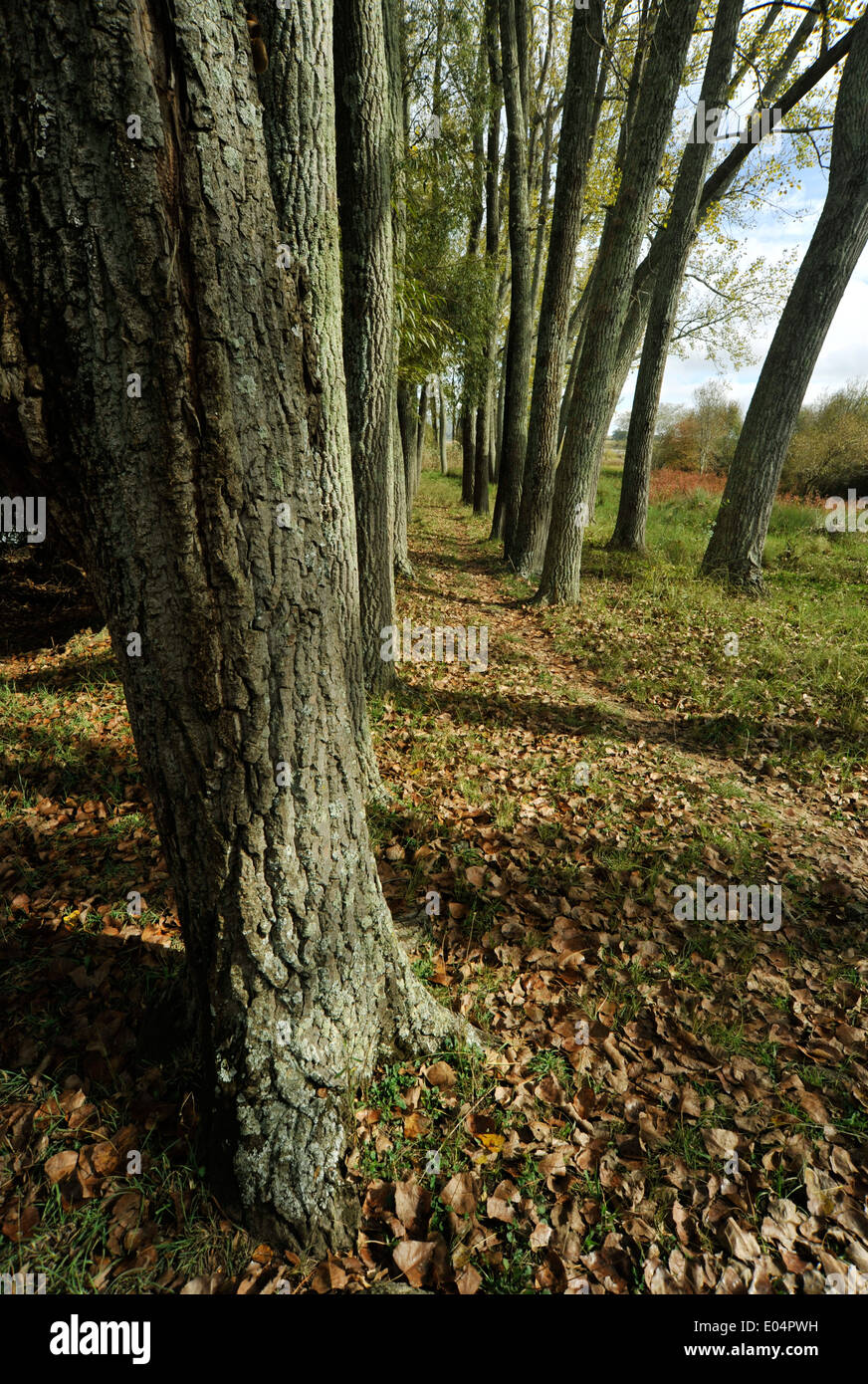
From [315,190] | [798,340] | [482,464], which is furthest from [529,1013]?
[482,464]

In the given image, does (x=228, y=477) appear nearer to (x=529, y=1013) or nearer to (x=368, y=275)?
(x=529, y=1013)

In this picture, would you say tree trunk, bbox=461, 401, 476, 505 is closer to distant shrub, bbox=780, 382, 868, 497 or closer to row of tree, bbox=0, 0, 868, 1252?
distant shrub, bbox=780, 382, 868, 497

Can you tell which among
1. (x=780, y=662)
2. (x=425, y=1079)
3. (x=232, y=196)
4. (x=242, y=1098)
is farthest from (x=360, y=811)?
(x=780, y=662)

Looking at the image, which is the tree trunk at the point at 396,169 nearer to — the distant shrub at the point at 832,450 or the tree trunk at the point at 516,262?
the tree trunk at the point at 516,262

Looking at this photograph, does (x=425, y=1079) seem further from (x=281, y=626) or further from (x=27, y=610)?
(x=27, y=610)

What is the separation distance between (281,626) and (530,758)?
338 cm

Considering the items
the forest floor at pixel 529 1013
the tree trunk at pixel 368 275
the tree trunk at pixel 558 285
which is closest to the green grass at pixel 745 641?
the forest floor at pixel 529 1013

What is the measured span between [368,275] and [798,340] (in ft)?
22.8

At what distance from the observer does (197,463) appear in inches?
58.1

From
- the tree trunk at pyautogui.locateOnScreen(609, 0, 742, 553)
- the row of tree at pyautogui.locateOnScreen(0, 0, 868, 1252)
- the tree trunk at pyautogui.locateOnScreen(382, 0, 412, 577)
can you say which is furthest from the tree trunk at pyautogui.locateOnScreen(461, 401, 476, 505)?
the row of tree at pyautogui.locateOnScreen(0, 0, 868, 1252)

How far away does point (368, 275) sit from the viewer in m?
4.38

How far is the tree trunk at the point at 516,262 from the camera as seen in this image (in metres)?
9.05

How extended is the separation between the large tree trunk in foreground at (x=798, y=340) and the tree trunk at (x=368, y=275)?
21.0ft

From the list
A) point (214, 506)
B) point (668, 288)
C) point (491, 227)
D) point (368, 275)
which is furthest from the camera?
point (491, 227)
